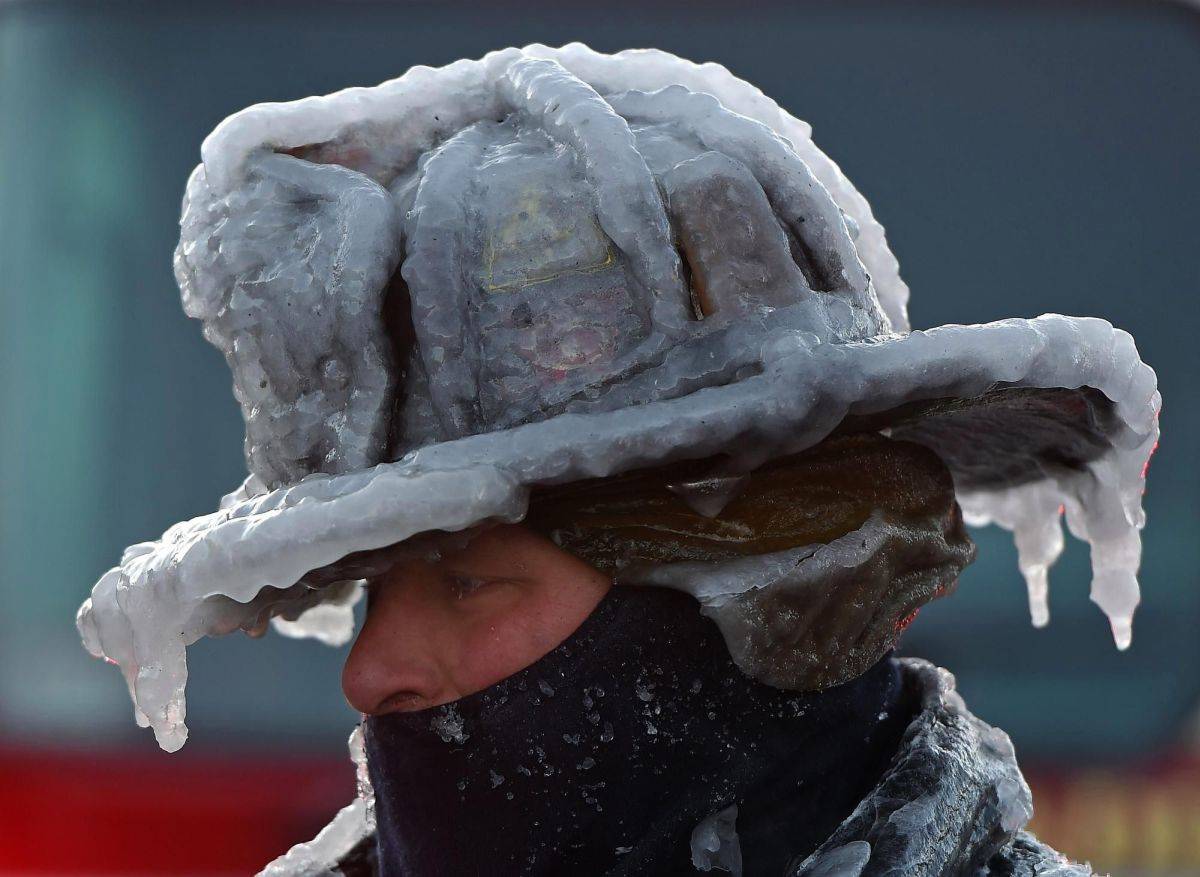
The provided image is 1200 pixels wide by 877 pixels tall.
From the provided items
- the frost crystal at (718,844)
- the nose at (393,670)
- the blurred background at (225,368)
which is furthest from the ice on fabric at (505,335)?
the blurred background at (225,368)

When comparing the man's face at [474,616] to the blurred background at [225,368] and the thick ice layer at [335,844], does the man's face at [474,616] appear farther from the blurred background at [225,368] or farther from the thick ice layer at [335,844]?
the blurred background at [225,368]

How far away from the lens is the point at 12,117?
4.50m

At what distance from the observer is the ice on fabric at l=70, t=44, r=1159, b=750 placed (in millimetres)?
1387

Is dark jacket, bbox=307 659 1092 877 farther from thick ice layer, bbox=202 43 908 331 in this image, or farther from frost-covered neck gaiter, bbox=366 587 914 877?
thick ice layer, bbox=202 43 908 331

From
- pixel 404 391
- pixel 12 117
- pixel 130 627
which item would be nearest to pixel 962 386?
pixel 404 391

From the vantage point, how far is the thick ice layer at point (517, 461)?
1.36 meters

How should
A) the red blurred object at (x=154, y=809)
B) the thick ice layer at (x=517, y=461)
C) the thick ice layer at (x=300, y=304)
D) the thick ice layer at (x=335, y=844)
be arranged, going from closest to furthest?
the thick ice layer at (x=517, y=461) → the thick ice layer at (x=300, y=304) → the thick ice layer at (x=335, y=844) → the red blurred object at (x=154, y=809)

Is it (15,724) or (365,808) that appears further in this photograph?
(15,724)

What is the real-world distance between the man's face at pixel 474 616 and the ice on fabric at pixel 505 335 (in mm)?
119

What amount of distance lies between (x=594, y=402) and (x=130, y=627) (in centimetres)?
58

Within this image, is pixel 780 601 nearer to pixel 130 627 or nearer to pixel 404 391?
pixel 404 391

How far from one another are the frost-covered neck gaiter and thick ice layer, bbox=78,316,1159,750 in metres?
0.24

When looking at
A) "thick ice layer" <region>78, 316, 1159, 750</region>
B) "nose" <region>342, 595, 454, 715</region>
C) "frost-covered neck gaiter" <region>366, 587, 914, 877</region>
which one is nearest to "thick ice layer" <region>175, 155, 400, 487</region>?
"thick ice layer" <region>78, 316, 1159, 750</region>

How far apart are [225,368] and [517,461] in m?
3.40
